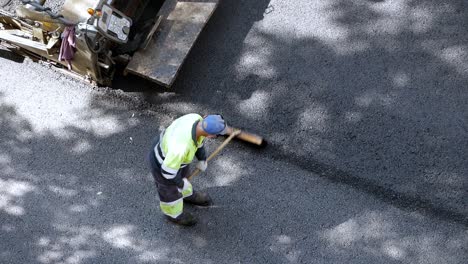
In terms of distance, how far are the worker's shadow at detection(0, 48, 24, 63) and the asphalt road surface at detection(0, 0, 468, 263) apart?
0.04m

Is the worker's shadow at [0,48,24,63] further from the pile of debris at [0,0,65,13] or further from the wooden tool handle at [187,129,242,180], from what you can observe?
the wooden tool handle at [187,129,242,180]

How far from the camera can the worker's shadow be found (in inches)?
A: 273

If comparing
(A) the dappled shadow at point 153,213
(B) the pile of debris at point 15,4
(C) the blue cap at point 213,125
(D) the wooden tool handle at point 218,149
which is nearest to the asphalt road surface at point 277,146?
(A) the dappled shadow at point 153,213

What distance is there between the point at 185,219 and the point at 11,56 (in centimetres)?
296

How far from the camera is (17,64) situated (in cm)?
691

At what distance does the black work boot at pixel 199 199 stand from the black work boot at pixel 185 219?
6.4 inches

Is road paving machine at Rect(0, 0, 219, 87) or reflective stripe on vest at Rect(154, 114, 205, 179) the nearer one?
reflective stripe on vest at Rect(154, 114, 205, 179)

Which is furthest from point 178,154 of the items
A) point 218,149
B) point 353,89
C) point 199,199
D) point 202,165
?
point 353,89

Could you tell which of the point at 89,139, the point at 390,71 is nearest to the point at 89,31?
the point at 89,139

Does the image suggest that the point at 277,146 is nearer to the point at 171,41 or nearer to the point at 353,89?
the point at 353,89

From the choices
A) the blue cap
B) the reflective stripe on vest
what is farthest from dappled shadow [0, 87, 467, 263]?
the blue cap

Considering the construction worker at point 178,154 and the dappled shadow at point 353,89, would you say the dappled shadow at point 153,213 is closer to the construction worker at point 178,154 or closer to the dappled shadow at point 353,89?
the dappled shadow at point 353,89

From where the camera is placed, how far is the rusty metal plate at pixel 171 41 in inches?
248

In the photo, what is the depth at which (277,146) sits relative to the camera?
617cm
